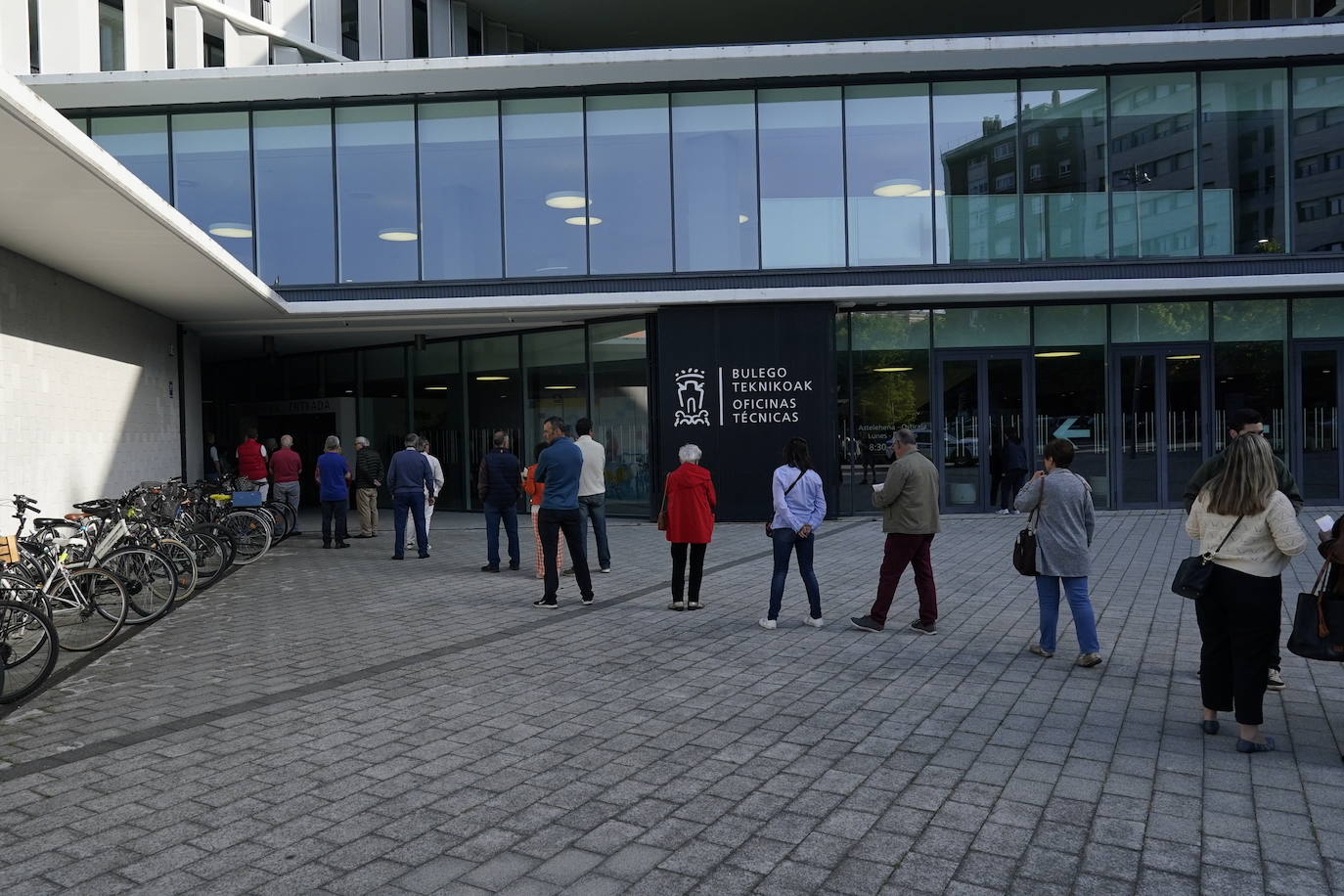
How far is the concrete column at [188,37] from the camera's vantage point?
2217 cm

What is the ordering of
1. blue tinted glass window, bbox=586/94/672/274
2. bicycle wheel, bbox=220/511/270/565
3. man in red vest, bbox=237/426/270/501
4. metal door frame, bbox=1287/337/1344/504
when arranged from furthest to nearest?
metal door frame, bbox=1287/337/1344/504, blue tinted glass window, bbox=586/94/672/274, man in red vest, bbox=237/426/270/501, bicycle wheel, bbox=220/511/270/565

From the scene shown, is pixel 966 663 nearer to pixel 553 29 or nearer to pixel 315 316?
pixel 315 316

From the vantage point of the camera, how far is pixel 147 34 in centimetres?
2180

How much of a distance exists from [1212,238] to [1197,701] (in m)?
→ 13.8

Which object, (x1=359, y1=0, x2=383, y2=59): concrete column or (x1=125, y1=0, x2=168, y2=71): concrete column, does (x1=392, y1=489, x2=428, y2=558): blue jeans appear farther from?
(x1=359, y1=0, x2=383, y2=59): concrete column

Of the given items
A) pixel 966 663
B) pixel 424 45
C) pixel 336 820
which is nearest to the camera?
pixel 336 820

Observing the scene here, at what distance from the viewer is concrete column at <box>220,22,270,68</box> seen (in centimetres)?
2330

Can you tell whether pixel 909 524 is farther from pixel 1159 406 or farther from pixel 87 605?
pixel 1159 406

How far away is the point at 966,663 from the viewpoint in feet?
22.0

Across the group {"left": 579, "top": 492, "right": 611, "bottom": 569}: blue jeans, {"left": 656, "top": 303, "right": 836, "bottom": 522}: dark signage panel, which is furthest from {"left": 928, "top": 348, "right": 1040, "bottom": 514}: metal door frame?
{"left": 579, "top": 492, "right": 611, "bottom": 569}: blue jeans

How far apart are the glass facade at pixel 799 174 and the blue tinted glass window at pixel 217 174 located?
0.03m

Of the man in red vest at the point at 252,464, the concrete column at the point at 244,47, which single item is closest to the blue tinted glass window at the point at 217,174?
the man in red vest at the point at 252,464

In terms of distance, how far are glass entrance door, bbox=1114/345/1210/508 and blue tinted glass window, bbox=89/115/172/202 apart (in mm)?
17322

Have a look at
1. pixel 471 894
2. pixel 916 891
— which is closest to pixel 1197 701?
pixel 916 891
